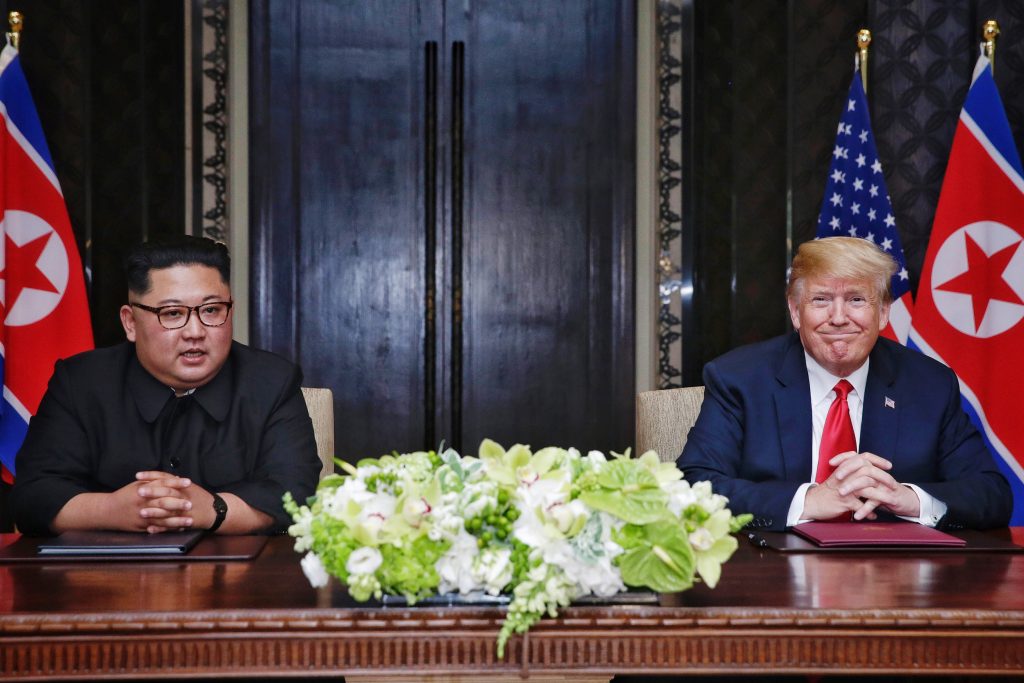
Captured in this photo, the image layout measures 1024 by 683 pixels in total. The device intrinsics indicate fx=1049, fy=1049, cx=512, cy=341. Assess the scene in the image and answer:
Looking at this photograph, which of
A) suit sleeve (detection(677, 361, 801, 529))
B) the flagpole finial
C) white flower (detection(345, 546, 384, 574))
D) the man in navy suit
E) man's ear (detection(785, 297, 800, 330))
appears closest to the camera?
white flower (detection(345, 546, 384, 574))

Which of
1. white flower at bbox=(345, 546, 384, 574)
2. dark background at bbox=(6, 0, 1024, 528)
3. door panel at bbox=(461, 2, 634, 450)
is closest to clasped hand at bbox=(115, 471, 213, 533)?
white flower at bbox=(345, 546, 384, 574)

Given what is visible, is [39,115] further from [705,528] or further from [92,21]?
[705,528]

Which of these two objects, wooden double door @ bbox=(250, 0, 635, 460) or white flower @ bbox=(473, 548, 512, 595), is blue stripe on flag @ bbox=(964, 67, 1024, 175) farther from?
white flower @ bbox=(473, 548, 512, 595)

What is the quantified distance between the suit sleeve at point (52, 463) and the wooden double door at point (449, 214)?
2386mm

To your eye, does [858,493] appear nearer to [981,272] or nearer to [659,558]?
[659,558]

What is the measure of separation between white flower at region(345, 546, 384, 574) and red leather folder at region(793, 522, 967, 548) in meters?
0.96

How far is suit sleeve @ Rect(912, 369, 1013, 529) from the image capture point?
2.38m

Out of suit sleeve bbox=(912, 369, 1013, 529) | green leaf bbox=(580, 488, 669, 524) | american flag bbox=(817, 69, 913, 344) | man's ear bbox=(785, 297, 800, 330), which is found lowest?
suit sleeve bbox=(912, 369, 1013, 529)

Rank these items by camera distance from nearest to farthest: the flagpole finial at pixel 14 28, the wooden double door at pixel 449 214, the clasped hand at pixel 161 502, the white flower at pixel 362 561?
the white flower at pixel 362 561, the clasped hand at pixel 161 502, the flagpole finial at pixel 14 28, the wooden double door at pixel 449 214

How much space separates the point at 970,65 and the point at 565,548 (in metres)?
3.34

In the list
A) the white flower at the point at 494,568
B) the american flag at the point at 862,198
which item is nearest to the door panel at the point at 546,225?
the american flag at the point at 862,198

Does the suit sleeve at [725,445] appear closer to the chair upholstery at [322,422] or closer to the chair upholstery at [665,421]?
the chair upholstery at [665,421]

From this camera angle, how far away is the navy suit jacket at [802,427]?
259cm

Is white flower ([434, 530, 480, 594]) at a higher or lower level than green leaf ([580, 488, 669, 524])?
lower
